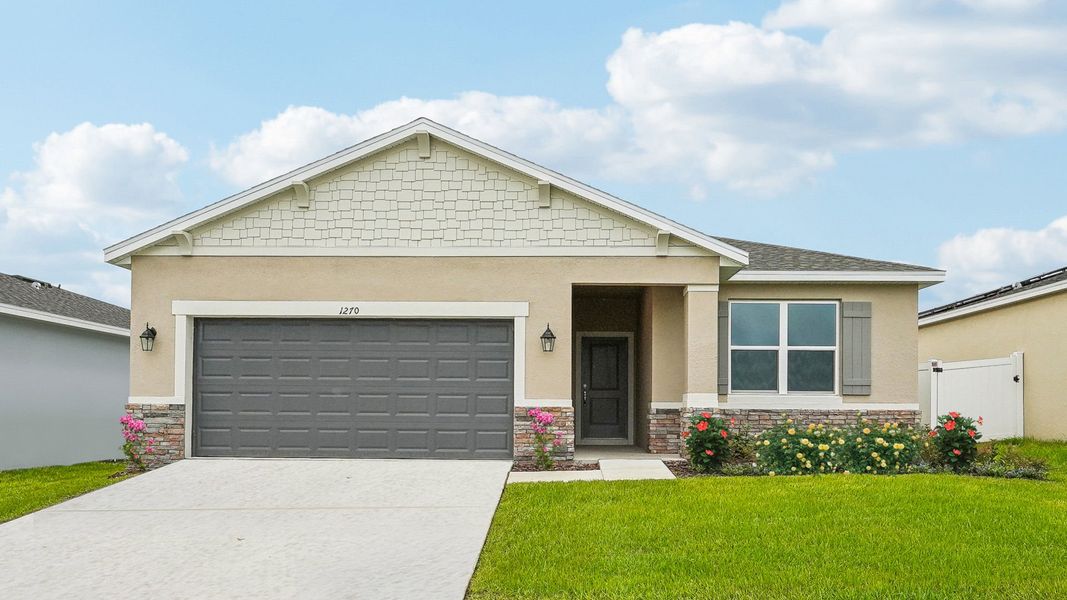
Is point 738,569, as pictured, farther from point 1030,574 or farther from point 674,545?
point 1030,574

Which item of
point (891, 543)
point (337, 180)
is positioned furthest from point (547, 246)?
point (891, 543)

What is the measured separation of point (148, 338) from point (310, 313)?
2469 millimetres

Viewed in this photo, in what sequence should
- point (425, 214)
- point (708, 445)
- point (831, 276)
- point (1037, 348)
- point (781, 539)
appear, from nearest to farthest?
point (781, 539) < point (708, 445) < point (425, 214) < point (831, 276) < point (1037, 348)

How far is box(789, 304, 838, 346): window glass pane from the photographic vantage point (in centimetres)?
1734

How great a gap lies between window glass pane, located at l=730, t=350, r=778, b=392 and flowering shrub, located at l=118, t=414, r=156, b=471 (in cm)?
944

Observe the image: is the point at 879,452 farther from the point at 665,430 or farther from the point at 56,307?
the point at 56,307

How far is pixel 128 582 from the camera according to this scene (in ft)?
27.9

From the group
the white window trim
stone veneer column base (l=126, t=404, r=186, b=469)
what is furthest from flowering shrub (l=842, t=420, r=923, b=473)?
stone veneer column base (l=126, t=404, r=186, b=469)

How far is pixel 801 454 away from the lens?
528 inches

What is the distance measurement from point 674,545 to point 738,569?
0.90 meters

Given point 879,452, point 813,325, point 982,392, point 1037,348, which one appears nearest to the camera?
point 879,452

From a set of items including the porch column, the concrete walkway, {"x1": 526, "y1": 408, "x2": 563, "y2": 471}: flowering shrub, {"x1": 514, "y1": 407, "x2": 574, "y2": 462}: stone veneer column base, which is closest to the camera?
the concrete walkway

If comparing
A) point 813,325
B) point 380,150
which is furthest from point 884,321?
point 380,150

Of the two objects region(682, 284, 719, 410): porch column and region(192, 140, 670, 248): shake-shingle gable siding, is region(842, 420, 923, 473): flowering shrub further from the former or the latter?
region(192, 140, 670, 248): shake-shingle gable siding
